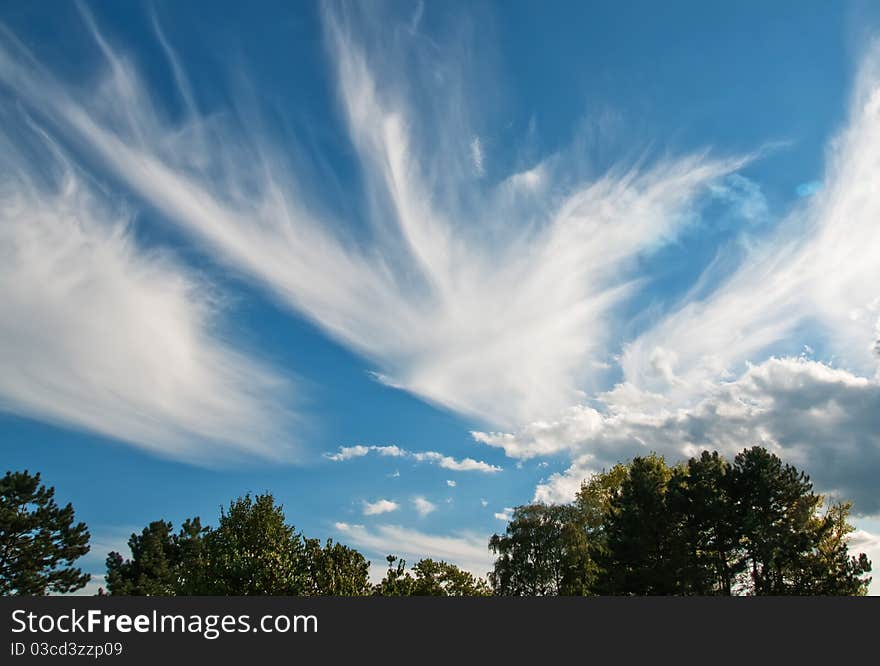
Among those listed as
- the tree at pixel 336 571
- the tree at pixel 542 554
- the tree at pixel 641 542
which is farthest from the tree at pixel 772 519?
the tree at pixel 336 571

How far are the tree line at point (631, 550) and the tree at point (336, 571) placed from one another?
Result: 8 centimetres

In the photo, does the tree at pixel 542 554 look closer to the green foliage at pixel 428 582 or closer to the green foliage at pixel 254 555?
the green foliage at pixel 428 582

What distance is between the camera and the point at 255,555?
43000 mm

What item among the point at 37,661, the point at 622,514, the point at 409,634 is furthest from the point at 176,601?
the point at 622,514

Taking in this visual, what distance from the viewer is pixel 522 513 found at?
74.8 metres

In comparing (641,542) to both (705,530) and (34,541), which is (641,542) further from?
(34,541)

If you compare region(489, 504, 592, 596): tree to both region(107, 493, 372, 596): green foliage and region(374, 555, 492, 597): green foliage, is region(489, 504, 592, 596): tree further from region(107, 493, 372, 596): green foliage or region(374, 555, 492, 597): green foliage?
region(107, 493, 372, 596): green foliage

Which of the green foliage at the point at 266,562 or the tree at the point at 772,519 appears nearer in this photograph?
the green foliage at the point at 266,562

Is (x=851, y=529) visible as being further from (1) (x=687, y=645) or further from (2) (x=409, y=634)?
(2) (x=409, y=634)

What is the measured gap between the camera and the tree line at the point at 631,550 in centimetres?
4419

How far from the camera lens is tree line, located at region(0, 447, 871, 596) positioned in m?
44.2

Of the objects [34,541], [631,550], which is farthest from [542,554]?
[34,541]

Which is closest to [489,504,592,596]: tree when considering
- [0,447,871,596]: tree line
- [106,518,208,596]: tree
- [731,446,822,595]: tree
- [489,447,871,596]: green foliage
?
[0,447,871,596]: tree line

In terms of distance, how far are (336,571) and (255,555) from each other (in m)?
5.94
